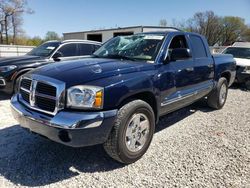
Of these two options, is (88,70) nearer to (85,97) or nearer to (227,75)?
(85,97)

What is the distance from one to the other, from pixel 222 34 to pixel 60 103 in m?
70.3

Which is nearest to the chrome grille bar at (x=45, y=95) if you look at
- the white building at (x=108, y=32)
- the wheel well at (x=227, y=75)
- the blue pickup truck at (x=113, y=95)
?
the blue pickup truck at (x=113, y=95)

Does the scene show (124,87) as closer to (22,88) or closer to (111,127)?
(111,127)

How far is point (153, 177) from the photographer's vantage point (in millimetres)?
3010

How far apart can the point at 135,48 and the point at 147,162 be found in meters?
1.93

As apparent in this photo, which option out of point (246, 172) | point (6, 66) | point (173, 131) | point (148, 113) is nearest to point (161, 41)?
point (148, 113)

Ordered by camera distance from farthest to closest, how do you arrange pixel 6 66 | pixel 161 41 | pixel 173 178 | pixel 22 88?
1. pixel 6 66
2. pixel 161 41
3. pixel 22 88
4. pixel 173 178

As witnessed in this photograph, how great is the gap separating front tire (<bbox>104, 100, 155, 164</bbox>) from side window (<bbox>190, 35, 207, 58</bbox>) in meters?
2.21

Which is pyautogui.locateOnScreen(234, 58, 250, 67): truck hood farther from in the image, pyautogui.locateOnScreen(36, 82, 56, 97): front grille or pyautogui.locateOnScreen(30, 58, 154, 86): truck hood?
pyautogui.locateOnScreen(36, 82, 56, 97): front grille

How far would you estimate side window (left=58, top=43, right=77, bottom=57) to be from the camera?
7.48m

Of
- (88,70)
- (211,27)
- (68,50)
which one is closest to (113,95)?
(88,70)

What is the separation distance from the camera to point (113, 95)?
289cm

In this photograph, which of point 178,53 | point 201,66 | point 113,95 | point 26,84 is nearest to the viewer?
point 113,95

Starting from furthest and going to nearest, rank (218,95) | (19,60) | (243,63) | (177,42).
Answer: (243,63) → (19,60) → (218,95) → (177,42)
